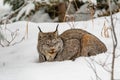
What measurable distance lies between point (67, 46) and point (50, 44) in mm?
289

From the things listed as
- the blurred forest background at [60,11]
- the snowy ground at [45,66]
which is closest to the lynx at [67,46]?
the snowy ground at [45,66]

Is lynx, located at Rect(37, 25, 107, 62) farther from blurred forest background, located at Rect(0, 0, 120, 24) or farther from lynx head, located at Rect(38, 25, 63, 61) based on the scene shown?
blurred forest background, located at Rect(0, 0, 120, 24)

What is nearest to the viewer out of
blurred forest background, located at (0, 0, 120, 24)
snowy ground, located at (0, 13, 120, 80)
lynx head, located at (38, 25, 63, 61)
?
snowy ground, located at (0, 13, 120, 80)

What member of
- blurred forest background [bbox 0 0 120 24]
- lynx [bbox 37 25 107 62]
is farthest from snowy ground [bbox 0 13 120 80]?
blurred forest background [bbox 0 0 120 24]

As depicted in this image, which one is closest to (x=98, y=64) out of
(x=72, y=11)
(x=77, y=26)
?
(x=77, y=26)

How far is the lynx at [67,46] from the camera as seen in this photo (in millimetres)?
5562

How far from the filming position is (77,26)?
7.37 metres

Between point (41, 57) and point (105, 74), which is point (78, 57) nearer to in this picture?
point (41, 57)

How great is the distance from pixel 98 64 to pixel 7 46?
74.3 inches

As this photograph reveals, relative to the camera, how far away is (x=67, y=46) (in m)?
5.75

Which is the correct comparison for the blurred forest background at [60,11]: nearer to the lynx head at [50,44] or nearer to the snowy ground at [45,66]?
the snowy ground at [45,66]

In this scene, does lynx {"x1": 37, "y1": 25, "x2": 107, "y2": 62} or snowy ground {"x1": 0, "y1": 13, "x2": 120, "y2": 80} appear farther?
lynx {"x1": 37, "y1": 25, "x2": 107, "y2": 62}

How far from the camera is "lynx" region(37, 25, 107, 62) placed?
219 inches

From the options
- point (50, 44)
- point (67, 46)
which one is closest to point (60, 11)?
point (67, 46)
